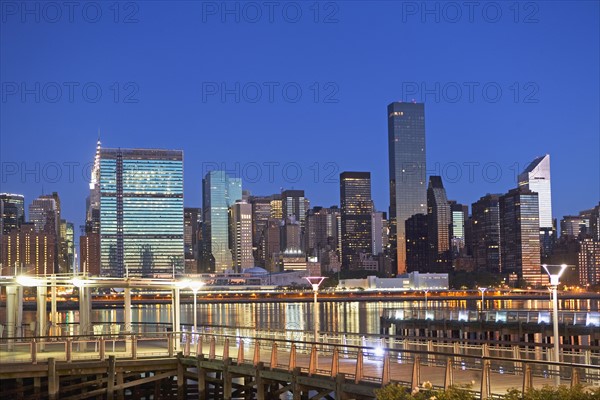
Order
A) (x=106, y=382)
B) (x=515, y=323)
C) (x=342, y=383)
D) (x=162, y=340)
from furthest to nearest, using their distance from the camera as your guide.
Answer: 1. (x=515, y=323)
2. (x=162, y=340)
3. (x=106, y=382)
4. (x=342, y=383)

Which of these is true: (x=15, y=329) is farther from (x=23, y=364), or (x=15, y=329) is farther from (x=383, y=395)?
(x=383, y=395)

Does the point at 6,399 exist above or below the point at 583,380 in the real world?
below

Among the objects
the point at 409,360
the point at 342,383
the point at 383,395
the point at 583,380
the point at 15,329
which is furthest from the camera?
the point at 15,329

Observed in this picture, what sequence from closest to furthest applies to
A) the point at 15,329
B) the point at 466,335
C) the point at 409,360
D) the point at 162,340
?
the point at 409,360
the point at 162,340
the point at 15,329
the point at 466,335

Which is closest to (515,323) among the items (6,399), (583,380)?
(6,399)

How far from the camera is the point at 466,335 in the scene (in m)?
71.2

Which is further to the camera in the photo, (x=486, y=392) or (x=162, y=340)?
(x=162, y=340)

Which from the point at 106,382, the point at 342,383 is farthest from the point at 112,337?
the point at 342,383

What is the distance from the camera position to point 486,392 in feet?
72.1

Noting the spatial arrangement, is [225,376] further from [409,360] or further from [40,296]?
[40,296]

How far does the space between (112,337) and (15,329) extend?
33.1 feet

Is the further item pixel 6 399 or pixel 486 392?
pixel 6 399

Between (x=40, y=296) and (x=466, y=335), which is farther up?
(x=40, y=296)

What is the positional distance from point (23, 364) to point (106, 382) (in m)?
3.90
